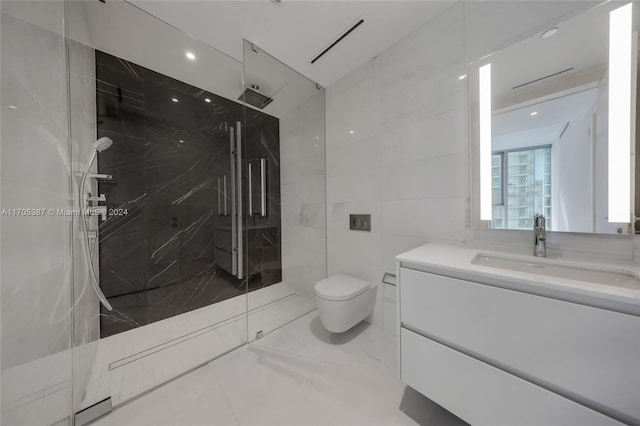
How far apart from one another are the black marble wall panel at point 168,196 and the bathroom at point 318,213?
0.06ft

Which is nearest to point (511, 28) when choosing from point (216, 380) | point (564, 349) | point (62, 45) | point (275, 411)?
point (564, 349)

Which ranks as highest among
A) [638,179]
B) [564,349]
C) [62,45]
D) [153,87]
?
[153,87]

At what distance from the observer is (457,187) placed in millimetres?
1353

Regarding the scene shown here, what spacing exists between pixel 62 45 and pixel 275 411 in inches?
84.2

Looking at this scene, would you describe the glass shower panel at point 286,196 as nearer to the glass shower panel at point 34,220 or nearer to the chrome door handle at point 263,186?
the chrome door handle at point 263,186

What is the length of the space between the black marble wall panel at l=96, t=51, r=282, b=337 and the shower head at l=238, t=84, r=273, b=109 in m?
0.10

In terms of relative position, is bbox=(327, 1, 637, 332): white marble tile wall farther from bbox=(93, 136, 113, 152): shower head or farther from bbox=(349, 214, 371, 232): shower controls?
bbox=(93, 136, 113, 152): shower head

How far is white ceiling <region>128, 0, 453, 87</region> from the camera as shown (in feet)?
4.46

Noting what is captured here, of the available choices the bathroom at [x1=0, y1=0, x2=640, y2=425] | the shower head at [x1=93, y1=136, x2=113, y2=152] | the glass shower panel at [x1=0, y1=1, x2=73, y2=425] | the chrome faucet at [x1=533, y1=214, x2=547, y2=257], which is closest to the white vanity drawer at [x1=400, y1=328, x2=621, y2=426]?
the bathroom at [x1=0, y1=0, x2=640, y2=425]

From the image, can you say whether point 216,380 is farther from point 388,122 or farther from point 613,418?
point 388,122

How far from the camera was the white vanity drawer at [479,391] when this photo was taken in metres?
0.68

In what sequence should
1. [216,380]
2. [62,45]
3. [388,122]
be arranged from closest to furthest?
[62,45] → [216,380] → [388,122]

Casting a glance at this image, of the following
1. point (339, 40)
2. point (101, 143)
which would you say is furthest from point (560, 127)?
point (101, 143)

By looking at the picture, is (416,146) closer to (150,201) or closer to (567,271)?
(567,271)
